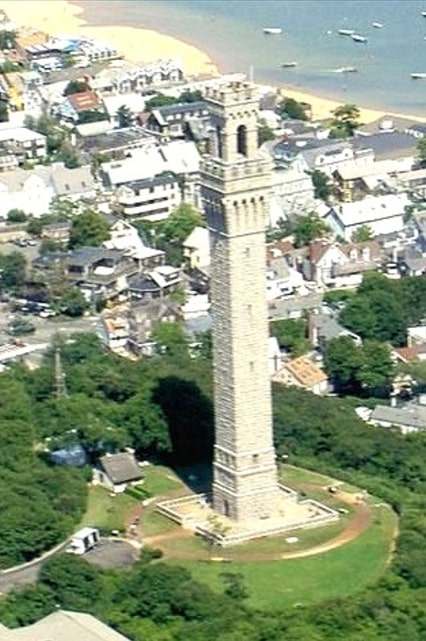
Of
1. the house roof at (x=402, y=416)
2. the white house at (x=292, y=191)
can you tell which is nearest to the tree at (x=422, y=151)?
the white house at (x=292, y=191)

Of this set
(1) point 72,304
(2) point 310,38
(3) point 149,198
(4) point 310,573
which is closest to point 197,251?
(1) point 72,304

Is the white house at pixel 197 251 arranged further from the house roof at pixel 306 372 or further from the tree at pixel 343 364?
the tree at pixel 343 364

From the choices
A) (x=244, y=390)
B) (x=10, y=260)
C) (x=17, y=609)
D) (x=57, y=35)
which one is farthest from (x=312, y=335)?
(x=57, y=35)

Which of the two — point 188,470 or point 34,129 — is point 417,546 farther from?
point 34,129

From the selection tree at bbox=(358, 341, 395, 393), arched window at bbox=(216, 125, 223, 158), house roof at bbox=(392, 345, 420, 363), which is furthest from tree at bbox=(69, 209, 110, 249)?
arched window at bbox=(216, 125, 223, 158)

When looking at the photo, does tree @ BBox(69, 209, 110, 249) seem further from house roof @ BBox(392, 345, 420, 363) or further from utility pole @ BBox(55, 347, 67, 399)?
utility pole @ BBox(55, 347, 67, 399)

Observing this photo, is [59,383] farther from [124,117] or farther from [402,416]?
[124,117]
